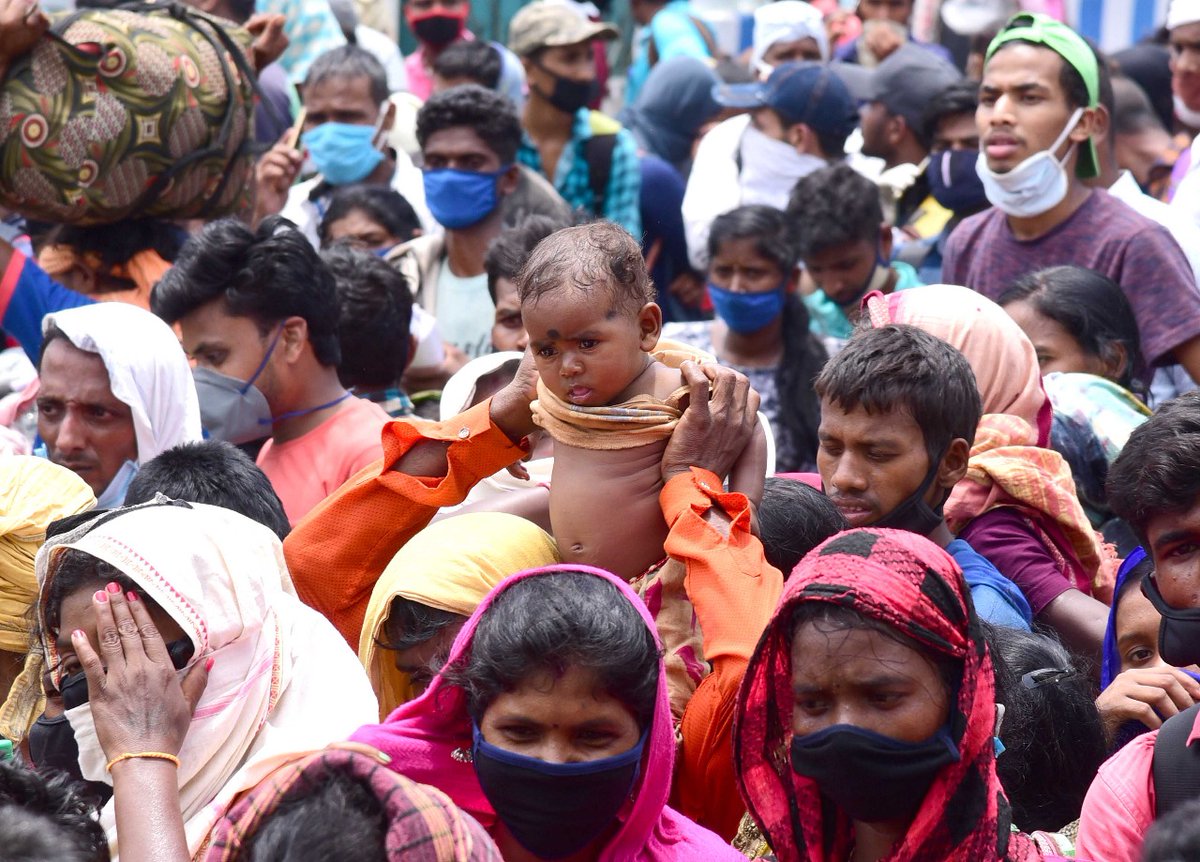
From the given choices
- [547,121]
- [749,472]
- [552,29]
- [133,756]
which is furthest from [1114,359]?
[552,29]

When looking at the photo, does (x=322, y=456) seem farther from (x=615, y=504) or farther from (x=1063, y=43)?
(x=1063, y=43)

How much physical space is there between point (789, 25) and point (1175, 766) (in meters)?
6.87

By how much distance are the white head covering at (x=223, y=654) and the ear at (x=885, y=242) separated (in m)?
4.10

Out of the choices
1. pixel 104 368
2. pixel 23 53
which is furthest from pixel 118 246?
pixel 104 368

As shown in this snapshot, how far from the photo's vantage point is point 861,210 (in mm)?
6926

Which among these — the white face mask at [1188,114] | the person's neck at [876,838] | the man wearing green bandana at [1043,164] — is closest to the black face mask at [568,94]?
the man wearing green bandana at [1043,164]

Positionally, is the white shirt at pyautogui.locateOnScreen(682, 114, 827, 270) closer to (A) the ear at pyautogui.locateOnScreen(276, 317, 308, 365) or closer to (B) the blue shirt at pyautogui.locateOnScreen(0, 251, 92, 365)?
(A) the ear at pyautogui.locateOnScreen(276, 317, 308, 365)

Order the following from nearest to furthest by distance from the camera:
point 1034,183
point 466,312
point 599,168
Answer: point 1034,183
point 466,312
point 599,168

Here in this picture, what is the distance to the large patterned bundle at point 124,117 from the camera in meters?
5.36

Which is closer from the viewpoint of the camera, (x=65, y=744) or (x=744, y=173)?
(x=65, y=744)

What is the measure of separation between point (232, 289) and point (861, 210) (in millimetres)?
2793

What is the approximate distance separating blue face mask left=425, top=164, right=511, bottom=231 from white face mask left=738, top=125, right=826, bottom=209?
1517 mm

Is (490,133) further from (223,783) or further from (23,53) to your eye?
(223,783)

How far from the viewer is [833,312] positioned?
728 cm
